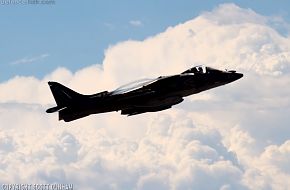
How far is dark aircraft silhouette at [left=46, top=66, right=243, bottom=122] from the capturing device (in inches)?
2007

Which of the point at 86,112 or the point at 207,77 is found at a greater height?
the point at 207,77

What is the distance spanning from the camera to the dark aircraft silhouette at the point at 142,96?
51.0 meters

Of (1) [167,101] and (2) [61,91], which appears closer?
(1) [167,101]

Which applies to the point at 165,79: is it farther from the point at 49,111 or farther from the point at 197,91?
the point at 49,111

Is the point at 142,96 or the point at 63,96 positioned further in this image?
the point at 63,96

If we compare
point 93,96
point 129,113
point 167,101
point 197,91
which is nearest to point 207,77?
point 197,91

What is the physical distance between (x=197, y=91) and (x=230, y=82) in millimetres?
4529

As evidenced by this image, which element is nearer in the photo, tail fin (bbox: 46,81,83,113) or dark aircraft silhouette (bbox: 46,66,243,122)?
dark aircraft silhouette (bbox: 46,66,243,122)

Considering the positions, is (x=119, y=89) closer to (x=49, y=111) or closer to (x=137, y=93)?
(x=137, y=93)

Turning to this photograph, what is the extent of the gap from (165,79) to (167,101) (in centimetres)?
268

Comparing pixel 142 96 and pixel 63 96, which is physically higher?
pixel 63 96

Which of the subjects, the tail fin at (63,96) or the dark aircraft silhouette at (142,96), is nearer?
the dark aircraft silhouette at (142,96)

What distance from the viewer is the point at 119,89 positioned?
52719 mm

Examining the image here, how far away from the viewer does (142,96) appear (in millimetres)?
50938
